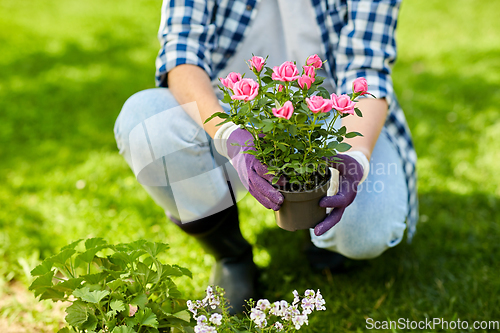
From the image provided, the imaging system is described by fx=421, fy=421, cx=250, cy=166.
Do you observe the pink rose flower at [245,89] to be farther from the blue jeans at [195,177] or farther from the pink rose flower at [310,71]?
the blue jeans at [195,177]

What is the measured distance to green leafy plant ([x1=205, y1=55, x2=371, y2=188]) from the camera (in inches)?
32.6

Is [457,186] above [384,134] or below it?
below

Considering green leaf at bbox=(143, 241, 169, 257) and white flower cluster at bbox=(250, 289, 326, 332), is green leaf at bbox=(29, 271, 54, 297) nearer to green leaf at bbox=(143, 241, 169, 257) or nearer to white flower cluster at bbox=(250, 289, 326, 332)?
green leaf at bbox=(143, 241, 169, 257)

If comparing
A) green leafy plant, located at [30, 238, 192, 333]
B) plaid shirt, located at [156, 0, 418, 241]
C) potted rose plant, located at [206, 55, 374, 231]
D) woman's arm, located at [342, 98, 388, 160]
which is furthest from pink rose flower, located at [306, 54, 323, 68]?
green leafy plant, located at [30, 238, 192, 333]

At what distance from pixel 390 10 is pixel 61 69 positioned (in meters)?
2.83

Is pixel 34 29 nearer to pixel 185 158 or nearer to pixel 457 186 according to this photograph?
pixel 185 158

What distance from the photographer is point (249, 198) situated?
2.06 meters

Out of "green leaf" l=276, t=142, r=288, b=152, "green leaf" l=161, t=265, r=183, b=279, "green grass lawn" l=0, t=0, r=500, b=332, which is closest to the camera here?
"green leaf" l=276, t=142, r=288, b=152

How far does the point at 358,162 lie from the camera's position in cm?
113

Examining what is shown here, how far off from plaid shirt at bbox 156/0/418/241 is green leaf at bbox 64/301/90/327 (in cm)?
76

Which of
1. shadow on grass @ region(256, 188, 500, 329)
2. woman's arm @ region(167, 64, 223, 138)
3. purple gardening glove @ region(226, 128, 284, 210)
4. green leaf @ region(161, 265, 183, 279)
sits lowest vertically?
shadow on grass @ region(256, 188, 500, 329)

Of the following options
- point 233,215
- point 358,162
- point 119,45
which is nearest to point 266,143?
point 358,162

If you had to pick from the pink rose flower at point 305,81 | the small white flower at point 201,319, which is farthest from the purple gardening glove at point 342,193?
the small white flower at point 201,319

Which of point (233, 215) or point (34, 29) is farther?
point (34, 29)
